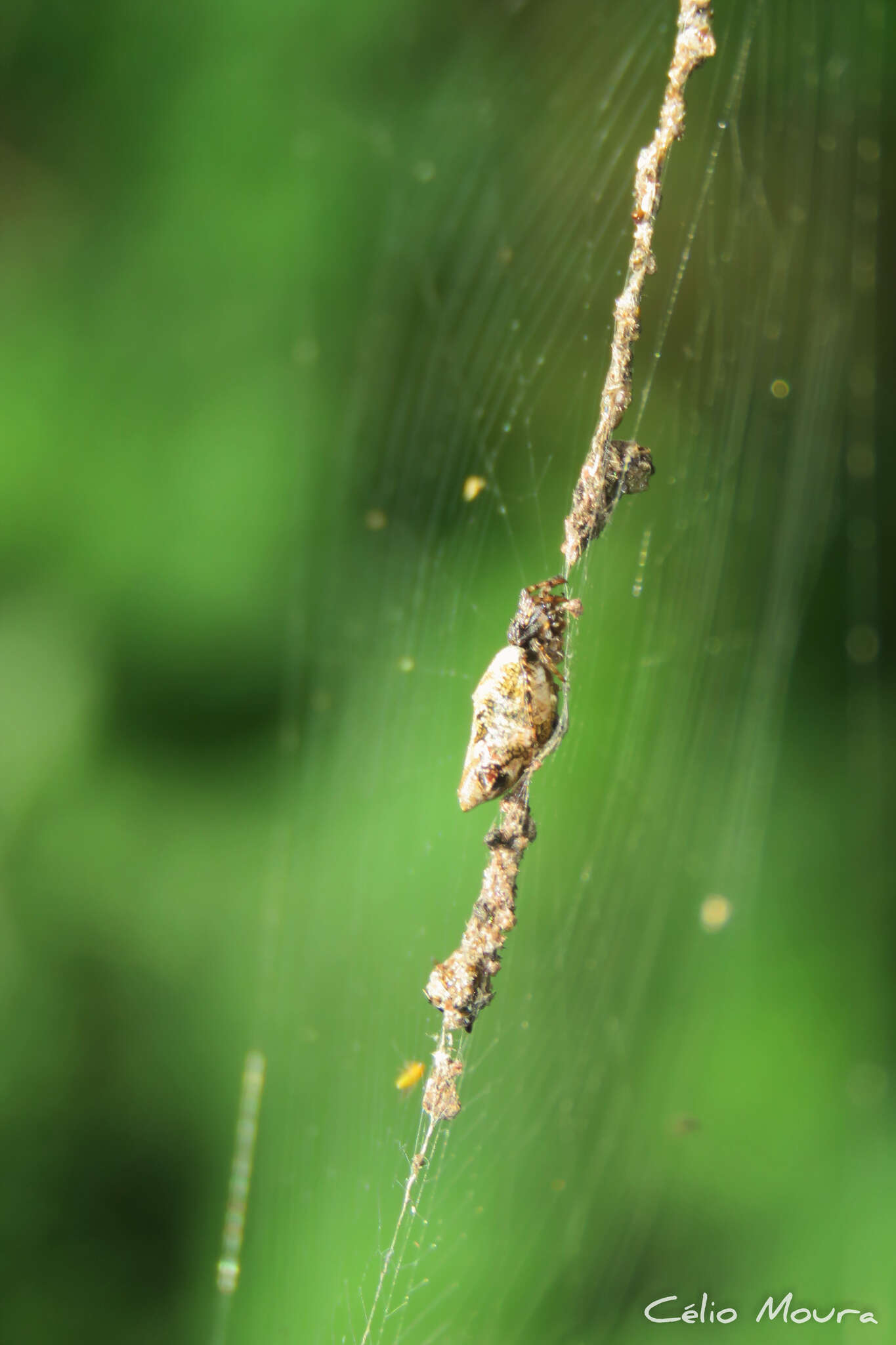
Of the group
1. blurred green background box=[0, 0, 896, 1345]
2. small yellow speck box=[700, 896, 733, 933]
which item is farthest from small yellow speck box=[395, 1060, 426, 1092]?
small yellow speck box=[700, 896, 733, 933]

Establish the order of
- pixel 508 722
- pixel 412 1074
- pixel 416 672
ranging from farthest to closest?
1. pixel 416 672
2. pixel 412 1074
3. pixel 508 722

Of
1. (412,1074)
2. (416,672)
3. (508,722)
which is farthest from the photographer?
(416,672)

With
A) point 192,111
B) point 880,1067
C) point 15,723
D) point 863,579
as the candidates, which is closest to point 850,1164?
point 880,1067

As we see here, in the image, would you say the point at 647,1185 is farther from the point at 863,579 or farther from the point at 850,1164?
the point at 863,579
